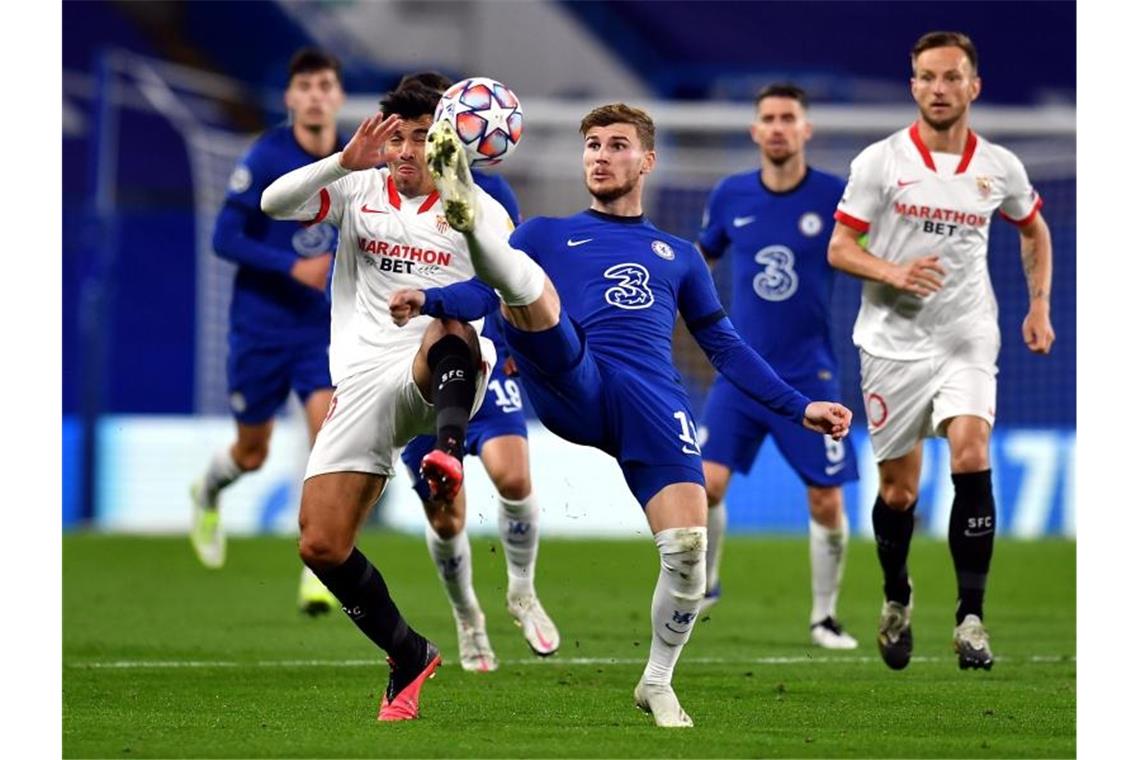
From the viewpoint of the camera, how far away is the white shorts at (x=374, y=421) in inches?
260

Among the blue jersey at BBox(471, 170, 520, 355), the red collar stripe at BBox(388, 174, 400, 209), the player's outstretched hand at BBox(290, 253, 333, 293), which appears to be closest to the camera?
the red collar stripe at BBox(388, 174, 400, 209)

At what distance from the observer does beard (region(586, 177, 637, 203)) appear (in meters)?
6.61

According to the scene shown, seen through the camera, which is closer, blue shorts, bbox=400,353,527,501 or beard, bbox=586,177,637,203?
beard, bbox=586,177,637,203

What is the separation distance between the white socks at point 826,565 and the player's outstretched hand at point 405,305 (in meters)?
4.15

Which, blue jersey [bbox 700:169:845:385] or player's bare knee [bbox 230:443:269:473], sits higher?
blue jersey [bbox 700:169:845:385]

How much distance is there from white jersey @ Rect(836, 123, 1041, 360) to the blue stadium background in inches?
424

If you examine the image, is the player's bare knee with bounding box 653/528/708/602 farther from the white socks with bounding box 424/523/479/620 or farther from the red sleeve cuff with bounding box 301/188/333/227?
the white socks with bounding box 424/523/479/620

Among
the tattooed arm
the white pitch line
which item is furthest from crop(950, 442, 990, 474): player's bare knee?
the white pitch line

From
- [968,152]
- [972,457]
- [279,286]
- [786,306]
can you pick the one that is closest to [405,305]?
[972,457]

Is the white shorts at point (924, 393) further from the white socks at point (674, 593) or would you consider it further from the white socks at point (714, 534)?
the white socks at point (674, 593)

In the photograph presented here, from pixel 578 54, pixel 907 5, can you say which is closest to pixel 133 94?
pixel 578 54

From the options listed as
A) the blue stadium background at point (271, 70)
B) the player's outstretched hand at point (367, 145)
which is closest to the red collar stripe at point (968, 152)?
the player's outstretched hand at point (367, 145)

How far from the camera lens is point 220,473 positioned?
1137 cm

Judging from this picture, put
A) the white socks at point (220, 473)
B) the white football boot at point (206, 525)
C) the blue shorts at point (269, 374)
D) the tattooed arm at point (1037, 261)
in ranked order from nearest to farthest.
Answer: the tattooed arm at point (1037, 261) < the blue shorts at point (269, 374) < the white socks at point (220, 473) < the white football boot at point (206, 525)
